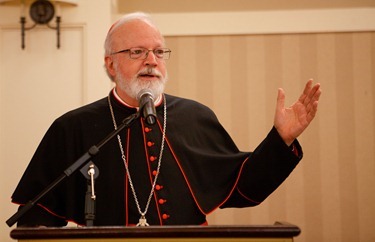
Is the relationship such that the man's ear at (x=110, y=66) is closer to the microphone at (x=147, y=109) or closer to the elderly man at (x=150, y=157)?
the elderly man at (x=150, y=157)

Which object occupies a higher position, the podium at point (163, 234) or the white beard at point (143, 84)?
the white beard at point (143, 84)

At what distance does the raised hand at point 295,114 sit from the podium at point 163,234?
79cm

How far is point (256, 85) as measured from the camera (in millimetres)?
4867

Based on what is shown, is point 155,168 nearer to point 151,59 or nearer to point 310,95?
point 151,59

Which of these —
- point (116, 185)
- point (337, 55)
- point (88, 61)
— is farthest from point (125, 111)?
point (337, 55)

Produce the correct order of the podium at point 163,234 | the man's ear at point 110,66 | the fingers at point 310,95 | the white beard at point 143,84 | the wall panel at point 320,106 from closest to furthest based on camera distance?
the podium at point 163,234 < the fingers at point 310,95 < the white beard at point 143,84 < the man's ear at point 110,66 < the wall panel at point 320,106

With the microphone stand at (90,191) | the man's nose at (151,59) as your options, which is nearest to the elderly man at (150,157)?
the man's nose at (151,59)

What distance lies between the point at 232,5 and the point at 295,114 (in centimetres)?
260

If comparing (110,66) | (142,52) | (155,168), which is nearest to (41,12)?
(110,66)

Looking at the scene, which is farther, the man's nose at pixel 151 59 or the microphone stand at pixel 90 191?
the man's nose at pixel 151 59

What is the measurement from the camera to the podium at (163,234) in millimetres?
1716

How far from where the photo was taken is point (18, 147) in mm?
4711

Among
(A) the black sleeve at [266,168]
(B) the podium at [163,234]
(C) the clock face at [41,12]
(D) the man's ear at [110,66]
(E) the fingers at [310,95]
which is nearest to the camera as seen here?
(B) the podium at [163,234]

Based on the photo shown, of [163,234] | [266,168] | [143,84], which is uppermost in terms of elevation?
[143,84]
